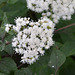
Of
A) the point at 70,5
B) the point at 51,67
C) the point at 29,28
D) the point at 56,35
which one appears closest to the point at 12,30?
the point at 29,28

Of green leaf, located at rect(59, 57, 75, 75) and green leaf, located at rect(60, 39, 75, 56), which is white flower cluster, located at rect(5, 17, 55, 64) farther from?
green leaf, located at rect(59, 57, 75, 75)

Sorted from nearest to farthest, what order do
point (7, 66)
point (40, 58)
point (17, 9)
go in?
point (7, 66)
point (40, 58)
point (17, 9)

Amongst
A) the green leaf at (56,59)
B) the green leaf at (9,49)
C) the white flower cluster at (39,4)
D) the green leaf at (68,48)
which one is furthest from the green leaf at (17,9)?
the green leaf at (56,59)

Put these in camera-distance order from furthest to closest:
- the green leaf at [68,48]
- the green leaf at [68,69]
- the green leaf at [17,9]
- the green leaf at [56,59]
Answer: the green leaf at [17,9], the green leaf at [68,69], the green leaf at [68,48], the green leaf at [56,59]

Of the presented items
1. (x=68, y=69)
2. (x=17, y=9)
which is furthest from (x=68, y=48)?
(x=17, y=9)

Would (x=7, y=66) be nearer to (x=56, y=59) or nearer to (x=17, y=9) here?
(x=56, y=59)

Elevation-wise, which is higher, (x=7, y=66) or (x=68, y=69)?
(x=7, y=66)

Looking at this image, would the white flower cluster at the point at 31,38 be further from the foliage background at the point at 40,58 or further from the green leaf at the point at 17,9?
the green leaf at the point at 17,9

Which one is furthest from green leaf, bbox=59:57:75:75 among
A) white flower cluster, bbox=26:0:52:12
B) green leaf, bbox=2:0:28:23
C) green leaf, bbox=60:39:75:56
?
green leaf, bbox=2:0:28:23
